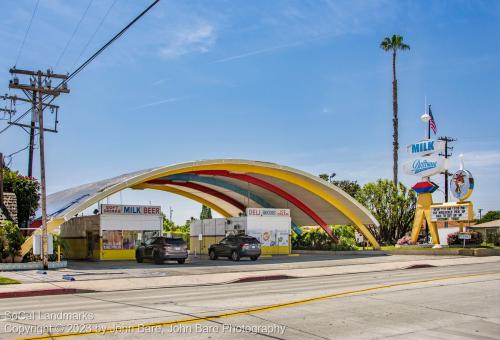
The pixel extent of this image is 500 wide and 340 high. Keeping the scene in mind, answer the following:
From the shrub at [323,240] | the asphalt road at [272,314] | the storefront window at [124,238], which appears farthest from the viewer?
the shrub at [323,240]

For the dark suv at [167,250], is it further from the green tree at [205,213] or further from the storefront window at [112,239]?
the green tree at [205,213]

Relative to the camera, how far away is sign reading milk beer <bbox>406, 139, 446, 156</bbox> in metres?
45.1

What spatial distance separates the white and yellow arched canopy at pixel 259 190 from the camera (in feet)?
137

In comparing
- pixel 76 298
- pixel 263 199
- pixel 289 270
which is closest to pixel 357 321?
pixel 76 298

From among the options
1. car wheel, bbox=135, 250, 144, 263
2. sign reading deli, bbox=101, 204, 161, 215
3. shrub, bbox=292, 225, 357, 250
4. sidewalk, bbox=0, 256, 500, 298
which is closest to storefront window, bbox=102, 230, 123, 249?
sign reading deli, bbox=101, 204, 161, 215

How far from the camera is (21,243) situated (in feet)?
92.5

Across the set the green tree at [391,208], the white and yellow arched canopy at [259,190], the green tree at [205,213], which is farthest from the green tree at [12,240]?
the green tree at [205,213]

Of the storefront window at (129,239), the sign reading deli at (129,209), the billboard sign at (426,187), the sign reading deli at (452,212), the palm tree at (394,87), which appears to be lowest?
the storefront window at (129,239)

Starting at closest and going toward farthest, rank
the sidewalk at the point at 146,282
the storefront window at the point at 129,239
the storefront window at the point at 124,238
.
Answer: the sidewalk at the point at 146,282 → the storefront window at the point at 124,238 → the storefront window at the point at 129,239

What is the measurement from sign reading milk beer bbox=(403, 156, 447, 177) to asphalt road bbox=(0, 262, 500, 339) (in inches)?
1126

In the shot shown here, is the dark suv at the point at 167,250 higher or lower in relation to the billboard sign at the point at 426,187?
lower

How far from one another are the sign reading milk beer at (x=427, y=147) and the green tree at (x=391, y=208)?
379 inches

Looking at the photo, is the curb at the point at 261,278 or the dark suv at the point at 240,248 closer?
the curb at the point at 261,278

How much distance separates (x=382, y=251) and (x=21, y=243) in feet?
92.3
